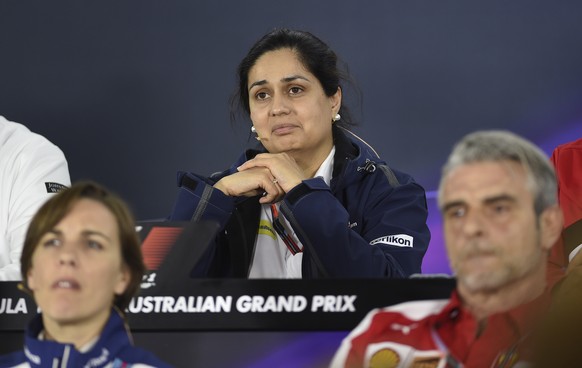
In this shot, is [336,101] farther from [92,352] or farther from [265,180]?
[92,352]

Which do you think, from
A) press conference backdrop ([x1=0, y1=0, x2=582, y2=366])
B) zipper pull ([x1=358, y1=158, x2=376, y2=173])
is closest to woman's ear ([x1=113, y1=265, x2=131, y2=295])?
zipper pull ([x1=358, y1=158, x2=376, y2=173])

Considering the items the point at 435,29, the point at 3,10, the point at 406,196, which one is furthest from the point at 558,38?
the point at 3,10

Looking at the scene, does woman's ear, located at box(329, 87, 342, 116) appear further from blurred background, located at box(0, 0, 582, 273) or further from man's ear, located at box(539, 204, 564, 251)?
man's ear, located at box(539, 204, 564, 251)

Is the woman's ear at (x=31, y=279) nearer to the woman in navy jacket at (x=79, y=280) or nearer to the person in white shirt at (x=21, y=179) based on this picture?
the woman in navy jacket at (x=79, y=280)

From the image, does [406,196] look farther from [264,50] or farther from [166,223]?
[166,223]

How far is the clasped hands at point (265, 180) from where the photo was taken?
6.04 feet

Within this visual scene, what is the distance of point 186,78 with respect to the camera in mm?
3156

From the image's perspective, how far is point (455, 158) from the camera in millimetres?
1122

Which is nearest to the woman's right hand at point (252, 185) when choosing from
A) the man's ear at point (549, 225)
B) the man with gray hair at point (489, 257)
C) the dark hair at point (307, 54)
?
the dark hair at point (307, 54)

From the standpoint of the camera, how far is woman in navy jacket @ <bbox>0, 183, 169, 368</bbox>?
116 cm

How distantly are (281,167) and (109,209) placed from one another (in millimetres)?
682

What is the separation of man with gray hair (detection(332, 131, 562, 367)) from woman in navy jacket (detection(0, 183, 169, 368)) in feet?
1.11

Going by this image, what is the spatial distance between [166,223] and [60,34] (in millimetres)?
1995

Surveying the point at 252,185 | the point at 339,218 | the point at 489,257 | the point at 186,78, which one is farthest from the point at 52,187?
the point at 489,257
